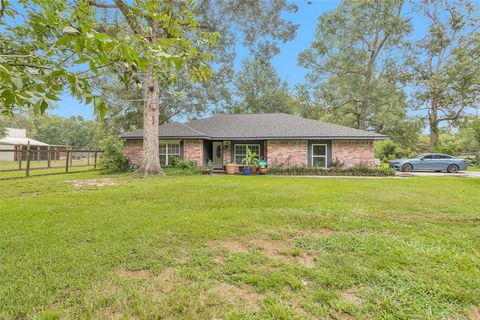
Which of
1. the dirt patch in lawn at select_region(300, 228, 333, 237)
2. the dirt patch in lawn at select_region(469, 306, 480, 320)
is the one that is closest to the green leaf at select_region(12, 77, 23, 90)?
the dirt patch in lawn at select_region(469, 306, 480, 320)

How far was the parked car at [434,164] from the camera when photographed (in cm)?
1549

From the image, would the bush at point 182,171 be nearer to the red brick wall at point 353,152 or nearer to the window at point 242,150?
the window at point 242,150

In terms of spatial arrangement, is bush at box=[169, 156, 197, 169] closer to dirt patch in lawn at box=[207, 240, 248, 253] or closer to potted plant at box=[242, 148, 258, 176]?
potted plant at box=[242, 148, 258, 176]

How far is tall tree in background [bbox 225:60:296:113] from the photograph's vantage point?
26562 millimetres

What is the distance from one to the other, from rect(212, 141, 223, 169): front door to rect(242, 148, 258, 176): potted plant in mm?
2319

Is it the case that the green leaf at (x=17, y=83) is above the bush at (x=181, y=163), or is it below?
above

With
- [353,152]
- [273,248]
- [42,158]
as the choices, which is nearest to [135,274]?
[273,248]

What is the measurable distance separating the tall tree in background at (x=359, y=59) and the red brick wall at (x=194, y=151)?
15.4 meters

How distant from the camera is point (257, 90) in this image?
2708 centimetres

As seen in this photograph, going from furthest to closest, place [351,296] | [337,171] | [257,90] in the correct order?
[257,90] → [337,171] → [351,296]

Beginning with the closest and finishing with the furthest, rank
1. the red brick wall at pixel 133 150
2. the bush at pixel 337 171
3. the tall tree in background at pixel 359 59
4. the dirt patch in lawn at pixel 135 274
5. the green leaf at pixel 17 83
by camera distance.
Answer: the green leaf at pixel 17 83 → the dirt patch in lawn at pixel 135 274 → the bush at pixel 337 171 → the red brick wall at pixel 133 150 → the tall tree in background at pixel 359 59

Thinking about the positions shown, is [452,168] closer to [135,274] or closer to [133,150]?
[135,274]

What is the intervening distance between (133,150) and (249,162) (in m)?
7.66

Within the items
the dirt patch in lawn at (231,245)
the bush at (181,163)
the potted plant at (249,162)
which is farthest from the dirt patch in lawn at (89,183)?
the dirt patch in lawn at (231,245)
